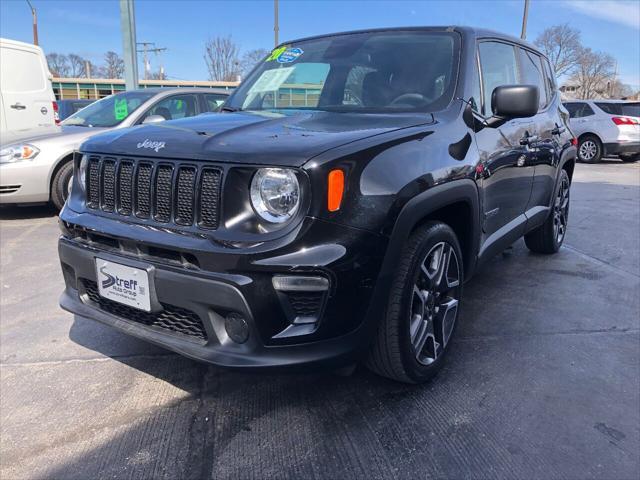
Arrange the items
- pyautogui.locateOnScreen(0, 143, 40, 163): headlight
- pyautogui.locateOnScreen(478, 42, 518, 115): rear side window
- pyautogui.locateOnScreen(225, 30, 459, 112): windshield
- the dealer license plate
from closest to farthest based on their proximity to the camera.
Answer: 1. the dealer license plate
2. pyautogui.locateOnScreen(225, 30, 459, 112): windshield
3. pyautogui.locateOnScreen(478, 42, 518, 115): rear side window
4. pyautogui.locateOnScreen(0, 143, 40, 163): headlight

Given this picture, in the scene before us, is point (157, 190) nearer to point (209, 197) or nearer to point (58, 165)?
point (209, 197)

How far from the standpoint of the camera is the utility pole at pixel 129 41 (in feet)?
34.2

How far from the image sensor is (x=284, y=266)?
1.91 meters

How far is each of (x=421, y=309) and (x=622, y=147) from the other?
46.3 feet

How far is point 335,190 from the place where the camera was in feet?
6.49

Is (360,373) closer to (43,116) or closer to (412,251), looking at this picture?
(412,251)

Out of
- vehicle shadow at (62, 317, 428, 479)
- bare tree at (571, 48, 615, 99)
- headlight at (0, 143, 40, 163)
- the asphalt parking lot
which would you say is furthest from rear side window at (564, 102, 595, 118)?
bare tree at (571, 48, 615, 99)

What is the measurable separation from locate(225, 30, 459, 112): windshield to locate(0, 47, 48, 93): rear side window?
256 inches

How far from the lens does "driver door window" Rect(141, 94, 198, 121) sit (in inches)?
266

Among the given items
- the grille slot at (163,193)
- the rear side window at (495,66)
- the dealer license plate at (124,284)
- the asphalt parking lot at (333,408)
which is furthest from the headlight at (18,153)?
the rear side window at (495,66)

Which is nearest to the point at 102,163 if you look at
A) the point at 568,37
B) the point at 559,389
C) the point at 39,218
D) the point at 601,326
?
the point at 559,389

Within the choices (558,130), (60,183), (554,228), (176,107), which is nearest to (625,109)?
(554,228)

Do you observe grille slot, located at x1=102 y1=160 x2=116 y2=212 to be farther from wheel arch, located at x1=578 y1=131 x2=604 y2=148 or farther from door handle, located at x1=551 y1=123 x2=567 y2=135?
wheel arch, located at x1=578 y1=131 x2=604 y2=148

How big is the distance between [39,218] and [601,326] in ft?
20.5
